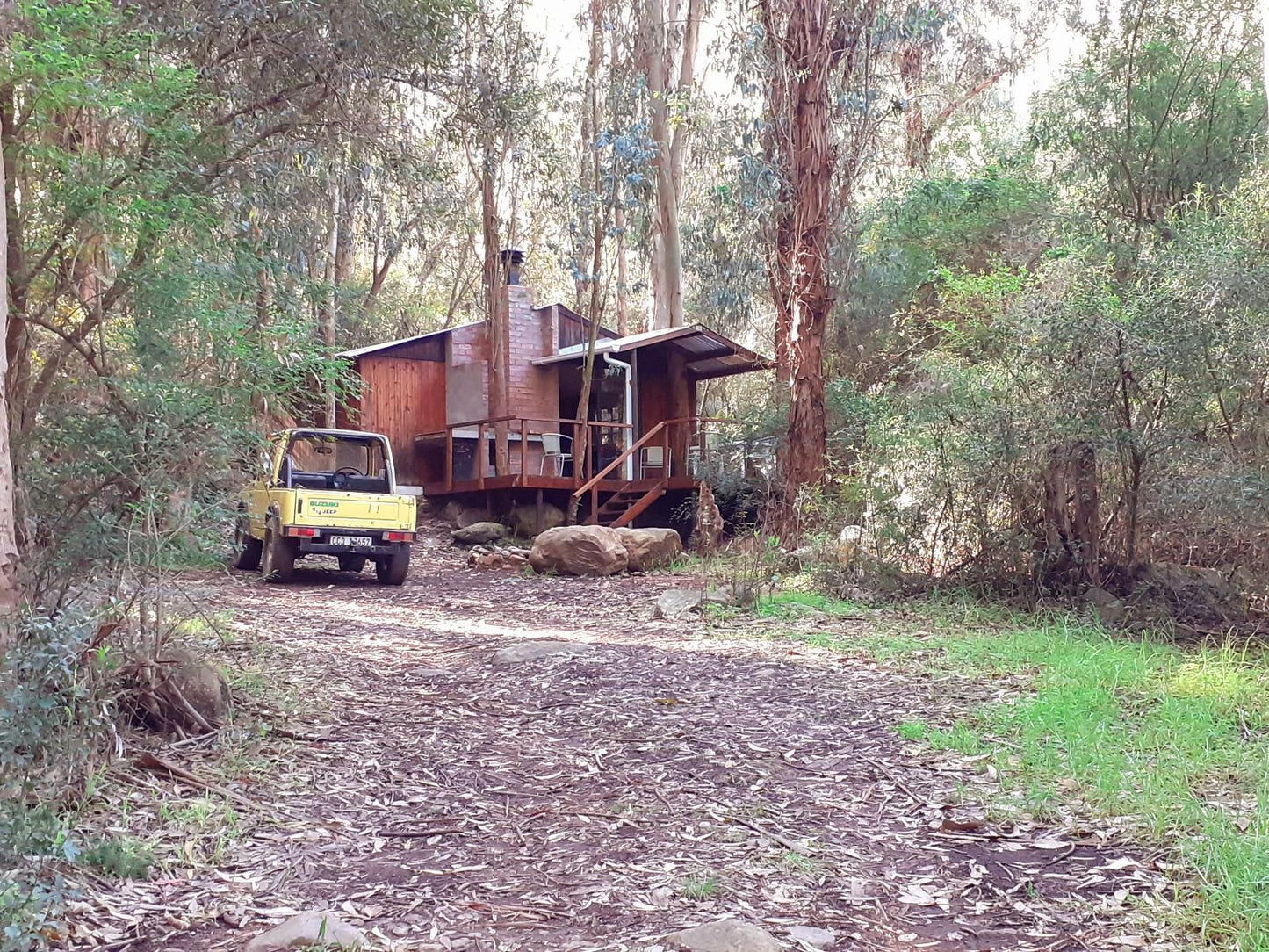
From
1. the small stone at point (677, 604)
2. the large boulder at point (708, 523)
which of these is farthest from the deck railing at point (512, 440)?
the small stone at point (677, 604)

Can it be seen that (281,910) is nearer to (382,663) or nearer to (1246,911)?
(1246,911)

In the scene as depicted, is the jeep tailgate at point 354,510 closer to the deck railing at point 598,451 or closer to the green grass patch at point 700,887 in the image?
the deck railing at point 598,451

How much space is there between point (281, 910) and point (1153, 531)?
8445 millimetres

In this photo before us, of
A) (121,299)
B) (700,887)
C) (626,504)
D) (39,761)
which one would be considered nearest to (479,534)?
(626,504)

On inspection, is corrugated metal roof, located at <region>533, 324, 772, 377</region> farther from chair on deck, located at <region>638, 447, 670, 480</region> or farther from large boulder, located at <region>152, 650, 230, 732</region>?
large boulder, located at <region>152, 650, 230, 732</region>

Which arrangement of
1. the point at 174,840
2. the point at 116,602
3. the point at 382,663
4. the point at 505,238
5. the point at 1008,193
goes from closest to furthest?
the point at 174,840 < the point at 116,602 < the point at 382,663 < the point at 1008,193 < the point at 505,238

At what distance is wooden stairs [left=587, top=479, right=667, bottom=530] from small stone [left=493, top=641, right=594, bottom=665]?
10313mm

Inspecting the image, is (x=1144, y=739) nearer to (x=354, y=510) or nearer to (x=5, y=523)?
(x=5, y=523)

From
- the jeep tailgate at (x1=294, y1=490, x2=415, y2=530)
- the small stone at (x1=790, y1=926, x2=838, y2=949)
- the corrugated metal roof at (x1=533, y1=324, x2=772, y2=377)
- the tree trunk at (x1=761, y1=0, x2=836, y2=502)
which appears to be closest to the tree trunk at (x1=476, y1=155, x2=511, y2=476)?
the corrugated metal roof at (x1=533, y1=324, x2=772, y2=377)

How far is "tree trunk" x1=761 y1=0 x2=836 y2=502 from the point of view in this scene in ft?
46.7

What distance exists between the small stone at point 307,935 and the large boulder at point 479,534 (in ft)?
52.3

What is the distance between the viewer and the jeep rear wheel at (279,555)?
13.0 m

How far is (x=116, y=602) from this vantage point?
15.9ft

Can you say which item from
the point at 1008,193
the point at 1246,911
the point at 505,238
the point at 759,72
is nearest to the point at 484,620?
the point at 1246,911
